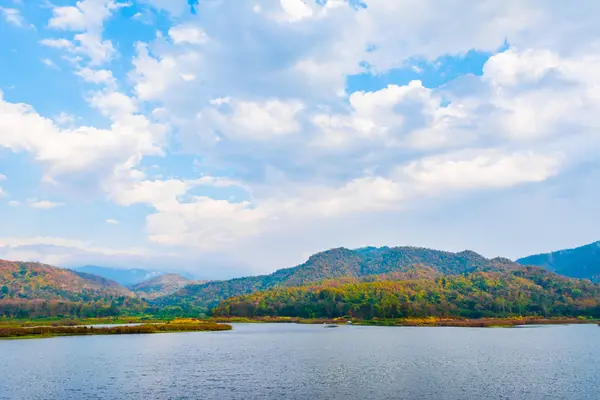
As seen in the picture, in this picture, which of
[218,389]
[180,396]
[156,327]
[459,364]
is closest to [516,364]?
[459,364]

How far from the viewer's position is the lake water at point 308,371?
60.0 m

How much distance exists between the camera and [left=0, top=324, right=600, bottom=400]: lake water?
5997cm

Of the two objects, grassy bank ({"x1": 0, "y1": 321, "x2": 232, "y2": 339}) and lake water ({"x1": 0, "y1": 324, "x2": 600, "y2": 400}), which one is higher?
grassy bank ({"x1": 0, "y1": 321, "x2": 232, "y2": 339})

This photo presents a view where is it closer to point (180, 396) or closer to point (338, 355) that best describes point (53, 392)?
point (180, 396)

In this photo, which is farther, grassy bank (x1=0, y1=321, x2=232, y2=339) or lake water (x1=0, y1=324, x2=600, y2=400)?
grassy bank (x1=0, y1=321, x2=232, y2=339)

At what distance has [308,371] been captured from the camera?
7750 centimetres

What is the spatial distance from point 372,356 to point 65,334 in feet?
361

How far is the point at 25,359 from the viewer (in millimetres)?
94375

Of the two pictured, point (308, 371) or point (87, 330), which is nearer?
point (308, 371)

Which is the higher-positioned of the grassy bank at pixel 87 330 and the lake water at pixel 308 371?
the grassy bank at pixel 87 330

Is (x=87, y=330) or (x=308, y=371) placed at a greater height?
(x=87, y=330)

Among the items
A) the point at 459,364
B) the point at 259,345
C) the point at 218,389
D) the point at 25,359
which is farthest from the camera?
the point at 259,345

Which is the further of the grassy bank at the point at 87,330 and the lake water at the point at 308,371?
the grassy bank at the point at 87,330

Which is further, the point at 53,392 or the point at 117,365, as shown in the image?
the point at 117,365
